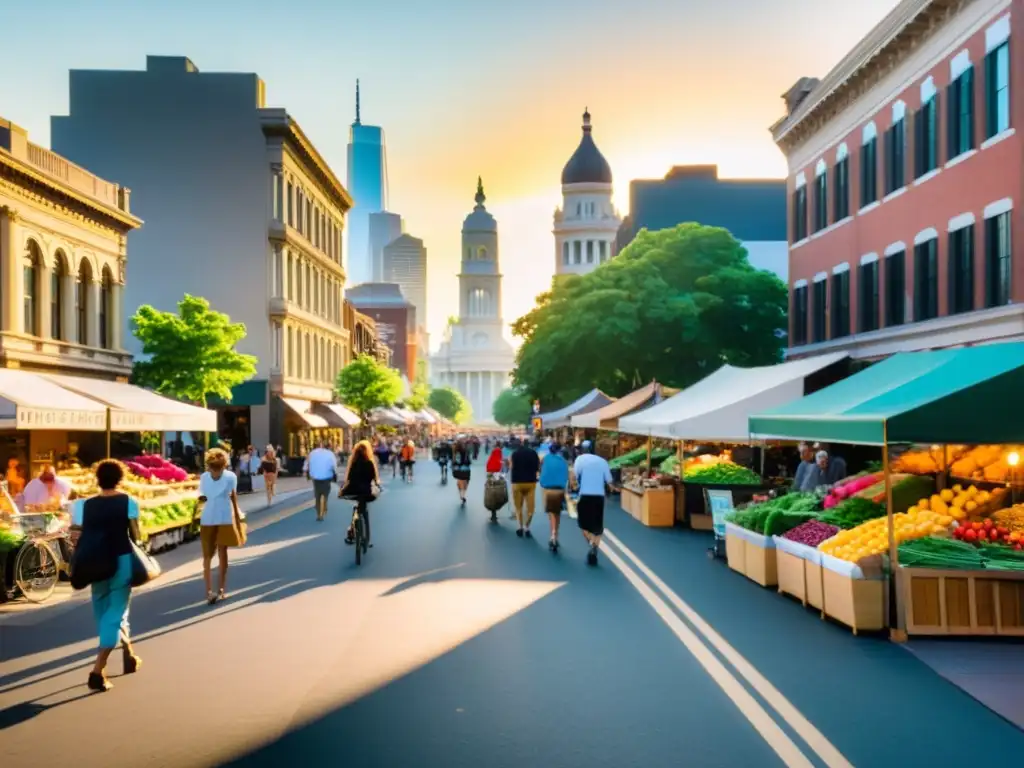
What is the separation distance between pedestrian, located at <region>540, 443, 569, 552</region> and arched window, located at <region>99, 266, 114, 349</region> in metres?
21.9

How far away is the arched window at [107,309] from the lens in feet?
120

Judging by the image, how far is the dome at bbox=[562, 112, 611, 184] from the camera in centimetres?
16475

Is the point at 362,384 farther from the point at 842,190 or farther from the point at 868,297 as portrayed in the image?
the point at 868,297

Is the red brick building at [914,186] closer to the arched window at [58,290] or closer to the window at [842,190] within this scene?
the window at [842,190]

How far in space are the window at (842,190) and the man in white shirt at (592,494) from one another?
16.7 meters

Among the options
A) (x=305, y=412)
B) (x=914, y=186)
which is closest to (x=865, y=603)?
(x=914, y=186)

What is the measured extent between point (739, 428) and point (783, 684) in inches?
499

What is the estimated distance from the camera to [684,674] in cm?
921

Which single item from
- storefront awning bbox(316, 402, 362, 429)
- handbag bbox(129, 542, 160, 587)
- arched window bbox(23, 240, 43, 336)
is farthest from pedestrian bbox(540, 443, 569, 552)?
storefront awning bbox(316, 402, 362, 429)

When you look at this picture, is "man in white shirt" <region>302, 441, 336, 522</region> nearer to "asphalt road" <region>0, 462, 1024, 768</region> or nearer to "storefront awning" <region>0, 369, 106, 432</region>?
"storefront awning" <region>0, 369, 106, 432</region>

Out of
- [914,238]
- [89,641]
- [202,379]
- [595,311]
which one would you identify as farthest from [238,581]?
[595,311]

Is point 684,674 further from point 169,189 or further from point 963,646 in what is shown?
point 169,189

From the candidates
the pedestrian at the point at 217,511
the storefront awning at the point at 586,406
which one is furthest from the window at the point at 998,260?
the storefront awning at the point at 586,406

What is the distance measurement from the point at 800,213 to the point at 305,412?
2961cm
